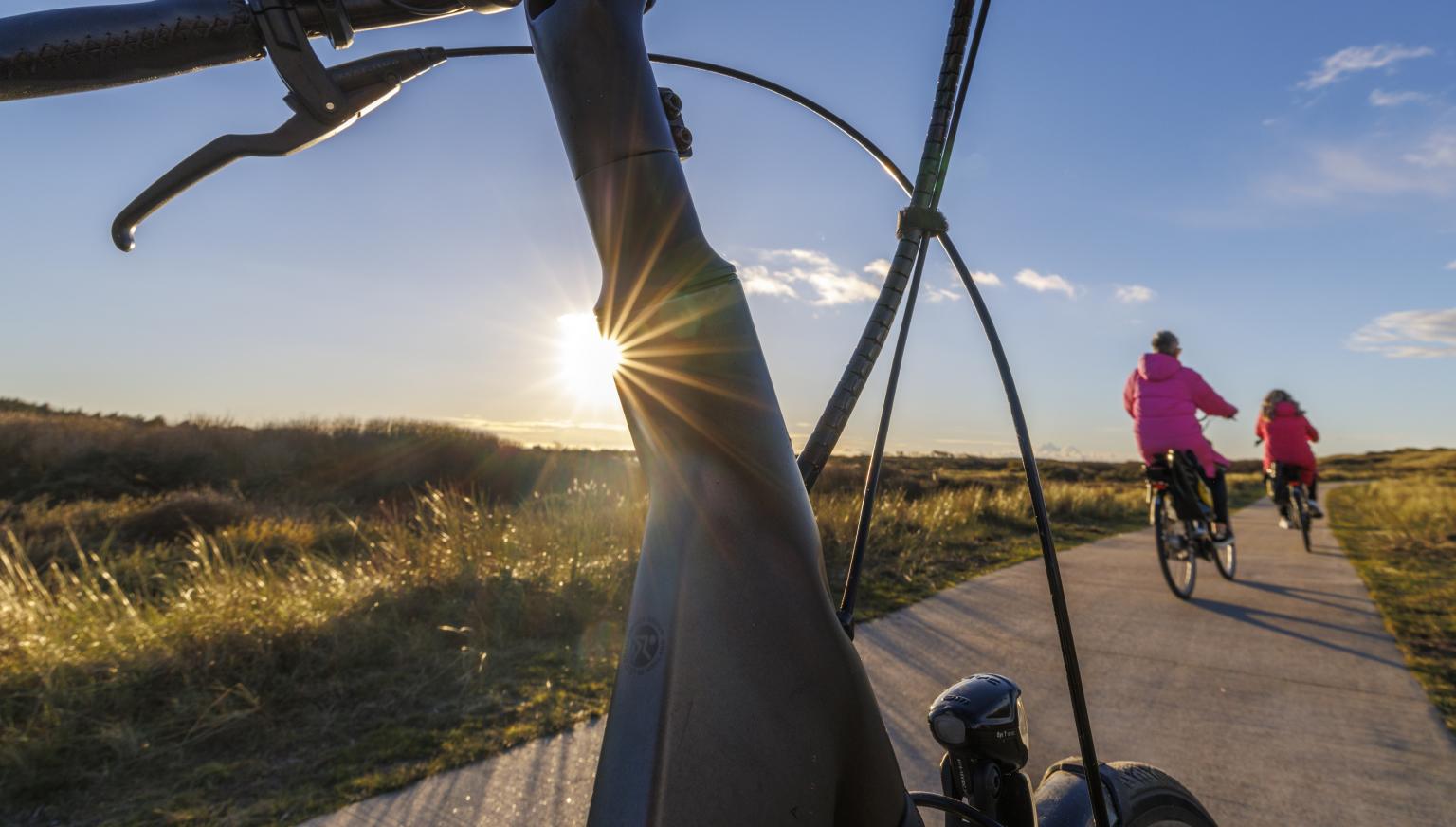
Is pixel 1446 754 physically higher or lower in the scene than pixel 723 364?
lower

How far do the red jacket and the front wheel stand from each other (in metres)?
11.5

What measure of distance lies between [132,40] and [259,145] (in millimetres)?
128

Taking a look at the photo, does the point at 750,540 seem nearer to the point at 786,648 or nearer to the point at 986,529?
the point at 786,648

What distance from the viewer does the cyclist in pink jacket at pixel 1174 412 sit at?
698cm

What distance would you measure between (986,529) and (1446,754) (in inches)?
319

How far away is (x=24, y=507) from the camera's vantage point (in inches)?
500

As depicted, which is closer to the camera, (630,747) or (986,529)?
(630,747)

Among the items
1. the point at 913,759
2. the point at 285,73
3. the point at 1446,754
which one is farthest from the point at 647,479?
the point at 1446,754

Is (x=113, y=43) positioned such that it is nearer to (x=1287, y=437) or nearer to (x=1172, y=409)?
(x=1172, y=409)

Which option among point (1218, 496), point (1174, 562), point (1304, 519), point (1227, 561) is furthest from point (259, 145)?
point (1304, 519)

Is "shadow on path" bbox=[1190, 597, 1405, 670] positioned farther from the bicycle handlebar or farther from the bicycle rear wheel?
the bicycle handlebar

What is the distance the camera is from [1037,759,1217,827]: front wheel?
4.25ft

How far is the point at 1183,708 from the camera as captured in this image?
11.8 ft

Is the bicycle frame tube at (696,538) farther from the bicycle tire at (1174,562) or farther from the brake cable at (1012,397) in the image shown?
the bicycle tire at (1174,562)
